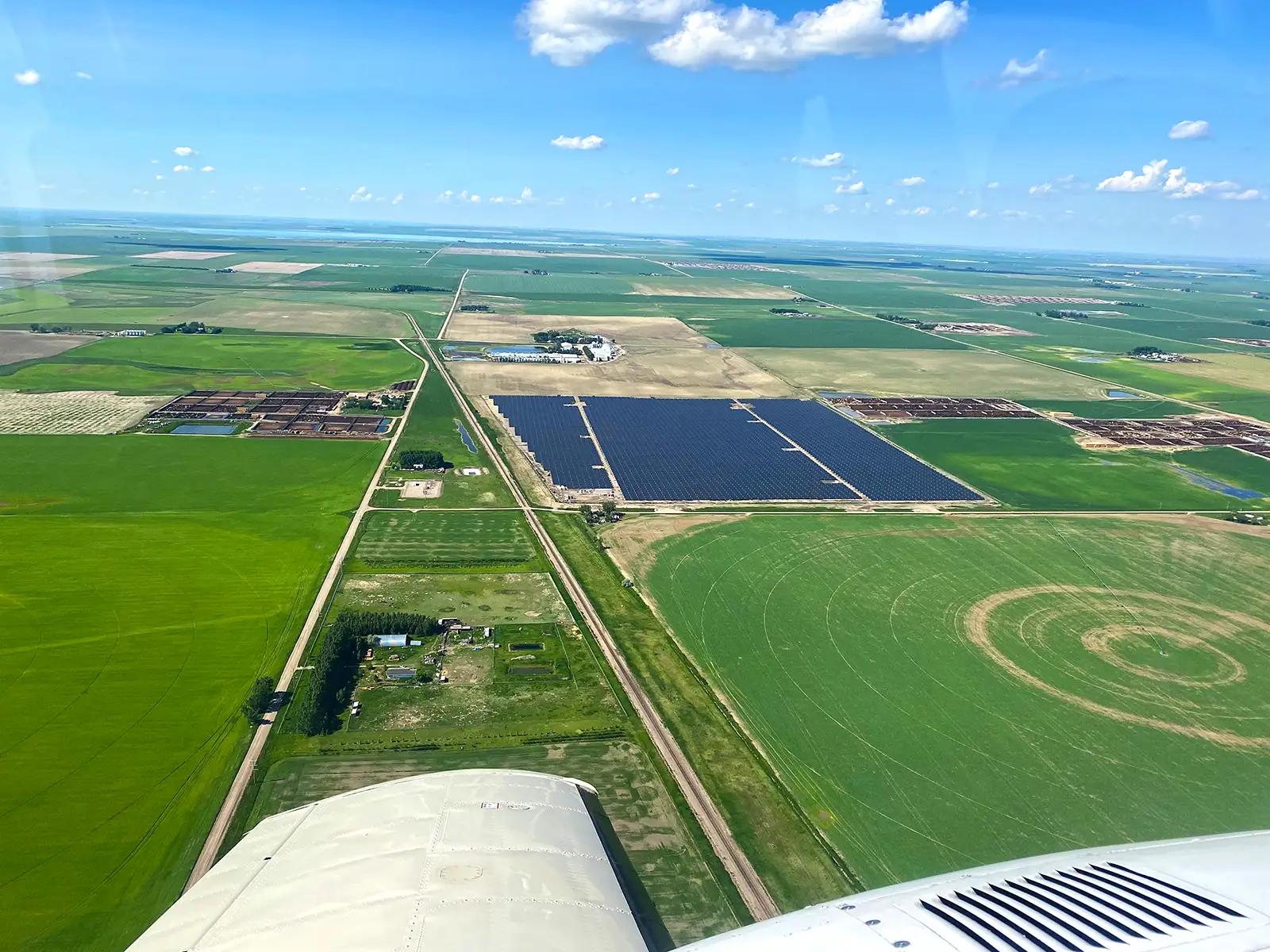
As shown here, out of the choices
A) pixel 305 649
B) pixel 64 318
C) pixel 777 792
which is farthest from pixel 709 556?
pixel 64 318

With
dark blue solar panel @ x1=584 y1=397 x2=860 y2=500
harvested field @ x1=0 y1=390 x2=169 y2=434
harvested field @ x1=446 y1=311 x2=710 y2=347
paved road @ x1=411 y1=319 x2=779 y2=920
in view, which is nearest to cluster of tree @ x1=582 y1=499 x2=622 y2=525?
dark blue solar panel @ x1=584 y1=397 x2=860 y2=500

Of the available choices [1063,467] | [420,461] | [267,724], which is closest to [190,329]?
[420,461]

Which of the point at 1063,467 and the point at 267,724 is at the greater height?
the point at 1063,467

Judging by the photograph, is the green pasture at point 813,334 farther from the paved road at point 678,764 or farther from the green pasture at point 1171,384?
the paved road at point 678,764

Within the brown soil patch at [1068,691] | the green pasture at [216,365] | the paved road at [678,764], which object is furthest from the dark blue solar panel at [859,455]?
the green pasture at [216,365]

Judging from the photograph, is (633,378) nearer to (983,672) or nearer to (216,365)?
(216,365)

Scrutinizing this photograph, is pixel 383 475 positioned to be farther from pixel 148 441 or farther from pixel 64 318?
pixel 64 318
